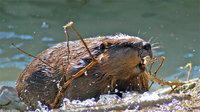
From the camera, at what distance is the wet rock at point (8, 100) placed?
2.15m

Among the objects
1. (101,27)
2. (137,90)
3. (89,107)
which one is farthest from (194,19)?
(89,107)

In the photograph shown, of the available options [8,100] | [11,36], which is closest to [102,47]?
[8,100]

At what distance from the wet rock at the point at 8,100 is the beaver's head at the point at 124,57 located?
0.92m

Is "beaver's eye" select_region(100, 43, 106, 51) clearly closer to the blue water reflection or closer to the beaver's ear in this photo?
the beaver's ear

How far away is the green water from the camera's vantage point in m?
8.00

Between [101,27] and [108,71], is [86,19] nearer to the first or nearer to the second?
[101,27]

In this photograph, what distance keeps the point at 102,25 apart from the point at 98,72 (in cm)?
584

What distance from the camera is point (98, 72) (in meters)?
2.87

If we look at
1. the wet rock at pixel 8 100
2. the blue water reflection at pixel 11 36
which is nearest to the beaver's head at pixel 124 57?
the wet rock at pixel 8 100

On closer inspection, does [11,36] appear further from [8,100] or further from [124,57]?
[8,100]

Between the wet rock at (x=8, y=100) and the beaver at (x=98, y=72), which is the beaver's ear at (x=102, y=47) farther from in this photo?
the wet rock at (x=8, y=100)

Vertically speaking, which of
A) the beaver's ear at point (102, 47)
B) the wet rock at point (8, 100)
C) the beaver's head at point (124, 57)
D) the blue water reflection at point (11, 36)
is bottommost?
the wet rock at point (8, 100)

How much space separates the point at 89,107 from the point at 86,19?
23.2 ft

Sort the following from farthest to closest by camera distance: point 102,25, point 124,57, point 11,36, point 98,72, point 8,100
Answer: point 102,25, point 11,36, point 98,72, point 124,57, point 8,100
